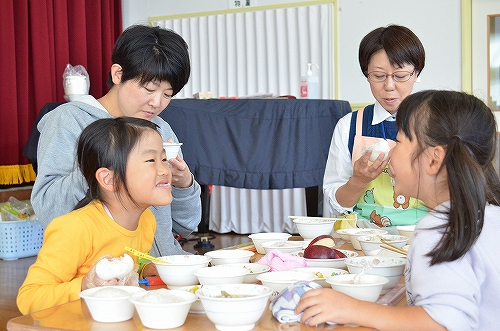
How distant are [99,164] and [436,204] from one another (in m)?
0.76

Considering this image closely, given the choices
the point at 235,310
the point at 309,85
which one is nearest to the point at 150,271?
the point at 235,310

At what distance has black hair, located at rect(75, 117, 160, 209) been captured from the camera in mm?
1505

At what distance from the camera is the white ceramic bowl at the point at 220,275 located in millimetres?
1136

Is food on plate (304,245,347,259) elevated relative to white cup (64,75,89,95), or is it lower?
lower

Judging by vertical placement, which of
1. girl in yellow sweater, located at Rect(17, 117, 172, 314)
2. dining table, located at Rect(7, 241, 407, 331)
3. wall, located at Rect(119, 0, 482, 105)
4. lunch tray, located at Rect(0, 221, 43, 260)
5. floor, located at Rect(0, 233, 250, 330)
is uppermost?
wall, located at Rect(119, 0, 482, 105)

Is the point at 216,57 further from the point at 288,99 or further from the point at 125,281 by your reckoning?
the point at 125,281

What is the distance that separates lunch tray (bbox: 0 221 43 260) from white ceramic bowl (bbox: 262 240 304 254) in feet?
10.3

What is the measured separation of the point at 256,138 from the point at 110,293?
2927mm

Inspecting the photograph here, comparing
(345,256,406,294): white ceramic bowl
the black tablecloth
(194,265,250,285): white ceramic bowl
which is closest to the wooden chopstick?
(345,256,406,294): white ceramic bowl

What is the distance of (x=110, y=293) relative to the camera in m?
1.04

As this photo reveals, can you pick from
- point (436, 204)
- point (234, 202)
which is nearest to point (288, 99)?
point (234, 202)

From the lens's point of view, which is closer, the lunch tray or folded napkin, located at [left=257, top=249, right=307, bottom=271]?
folded napkin, located at [left=257, top=249, right=307, bottom=271]

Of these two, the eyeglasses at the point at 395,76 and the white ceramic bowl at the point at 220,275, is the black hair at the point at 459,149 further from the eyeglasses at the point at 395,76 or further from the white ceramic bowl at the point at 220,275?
the eyeglasses at the point at 395,76

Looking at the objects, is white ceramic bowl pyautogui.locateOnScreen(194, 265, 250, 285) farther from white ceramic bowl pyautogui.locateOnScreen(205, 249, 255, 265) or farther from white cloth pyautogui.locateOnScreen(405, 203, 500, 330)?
white cloth pyautogui.locateOnScreen(405, 203, 500, 330)
